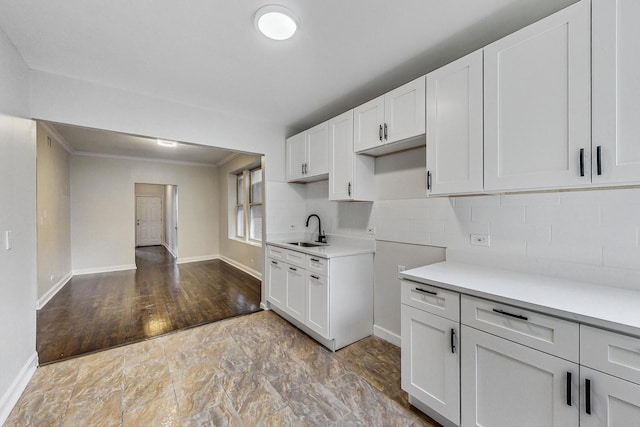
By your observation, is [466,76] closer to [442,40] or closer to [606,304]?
[442,40]

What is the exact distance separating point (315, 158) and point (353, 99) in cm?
76

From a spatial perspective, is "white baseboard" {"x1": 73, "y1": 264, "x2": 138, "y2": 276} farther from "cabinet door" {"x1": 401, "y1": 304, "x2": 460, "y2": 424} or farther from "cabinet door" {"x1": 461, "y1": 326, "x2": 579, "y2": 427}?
"cabinet door" {"x1": 461, "y1": 326, "x2": 579, "y2": 427}

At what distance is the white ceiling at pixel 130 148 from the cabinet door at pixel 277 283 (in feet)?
6.41

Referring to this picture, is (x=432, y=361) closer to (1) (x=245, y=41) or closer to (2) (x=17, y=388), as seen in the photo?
(1) (x=245, y=41)

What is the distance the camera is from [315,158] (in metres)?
3.07

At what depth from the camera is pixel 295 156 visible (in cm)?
339

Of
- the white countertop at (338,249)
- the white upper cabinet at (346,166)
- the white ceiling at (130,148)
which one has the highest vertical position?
the white ceiling at (130,148)

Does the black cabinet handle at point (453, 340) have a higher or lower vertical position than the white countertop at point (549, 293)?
lower

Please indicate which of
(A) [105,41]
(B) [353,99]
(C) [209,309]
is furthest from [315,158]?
(C) [209,309]

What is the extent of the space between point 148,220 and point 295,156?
28.9 ft

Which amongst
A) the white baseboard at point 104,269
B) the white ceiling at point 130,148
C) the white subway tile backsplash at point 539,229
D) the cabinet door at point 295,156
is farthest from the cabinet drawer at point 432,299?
A: the white baseboard at point 104,269

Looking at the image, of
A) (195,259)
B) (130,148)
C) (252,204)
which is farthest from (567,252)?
(195,259)

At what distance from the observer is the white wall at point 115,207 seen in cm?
532

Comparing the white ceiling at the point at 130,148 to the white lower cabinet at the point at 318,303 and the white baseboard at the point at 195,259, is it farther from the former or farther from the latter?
the white lower cabinet at the point at 318,303
